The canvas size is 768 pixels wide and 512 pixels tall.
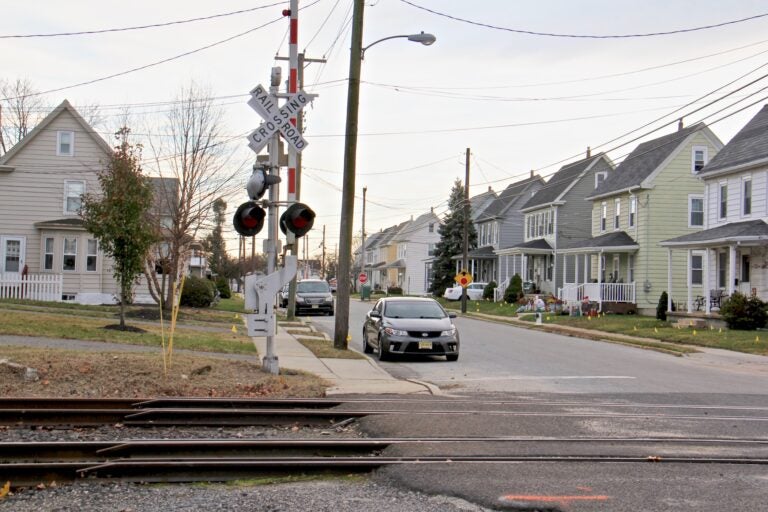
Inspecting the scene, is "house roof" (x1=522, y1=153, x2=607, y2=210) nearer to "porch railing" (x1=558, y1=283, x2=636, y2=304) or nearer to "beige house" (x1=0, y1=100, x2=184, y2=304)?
"porch railing" (x1=558, y1=283, x2=636, y2=304)

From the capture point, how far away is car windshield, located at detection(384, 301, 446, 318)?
19266 millimetres

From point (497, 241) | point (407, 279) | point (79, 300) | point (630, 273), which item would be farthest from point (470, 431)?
point (407, 279)

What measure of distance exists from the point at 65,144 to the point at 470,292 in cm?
3476

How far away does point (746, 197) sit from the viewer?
31016 millimetres

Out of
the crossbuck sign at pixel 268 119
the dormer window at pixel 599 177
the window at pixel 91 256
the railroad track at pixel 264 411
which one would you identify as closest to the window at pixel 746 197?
the dormer window at pixel 599 177

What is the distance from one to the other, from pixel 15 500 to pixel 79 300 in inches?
1219

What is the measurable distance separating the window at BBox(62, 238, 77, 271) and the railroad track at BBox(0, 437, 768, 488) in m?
30.0

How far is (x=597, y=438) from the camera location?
28.7 feet

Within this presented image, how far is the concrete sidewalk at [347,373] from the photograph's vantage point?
505 inches

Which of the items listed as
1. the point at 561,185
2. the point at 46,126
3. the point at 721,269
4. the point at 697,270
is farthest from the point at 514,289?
the point at 46,126

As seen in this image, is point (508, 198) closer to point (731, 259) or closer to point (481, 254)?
point (481, 254)

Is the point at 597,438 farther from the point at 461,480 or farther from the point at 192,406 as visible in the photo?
the point at 192,406

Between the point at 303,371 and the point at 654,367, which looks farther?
the point at 654,367

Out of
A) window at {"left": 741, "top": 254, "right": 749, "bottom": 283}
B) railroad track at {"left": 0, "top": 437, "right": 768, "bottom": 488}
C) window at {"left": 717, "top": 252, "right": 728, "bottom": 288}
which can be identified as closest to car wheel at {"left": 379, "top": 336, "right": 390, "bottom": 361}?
railroad track at {"left": 0, "top": 437, "right": 768, "bottom": 488}
